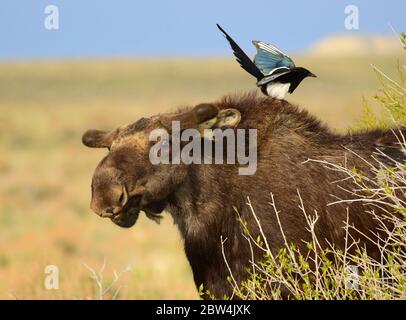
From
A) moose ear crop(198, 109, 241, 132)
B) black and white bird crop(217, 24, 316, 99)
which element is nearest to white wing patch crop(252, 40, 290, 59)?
black and white bird crop(217, 24, 316, 99)

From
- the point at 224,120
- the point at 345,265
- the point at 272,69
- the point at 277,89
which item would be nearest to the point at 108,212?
the point at 224,120

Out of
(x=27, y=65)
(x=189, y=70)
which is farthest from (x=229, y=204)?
(x=27, y=65)

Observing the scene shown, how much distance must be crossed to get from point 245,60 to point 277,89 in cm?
38

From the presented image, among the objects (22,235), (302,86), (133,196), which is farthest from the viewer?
(302,86)

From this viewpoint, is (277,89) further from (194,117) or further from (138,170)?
(138,170)

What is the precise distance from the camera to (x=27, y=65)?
106 metres

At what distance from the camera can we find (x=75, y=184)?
107 feet

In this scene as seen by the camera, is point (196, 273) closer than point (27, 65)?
Yes

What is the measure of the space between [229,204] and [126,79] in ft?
299

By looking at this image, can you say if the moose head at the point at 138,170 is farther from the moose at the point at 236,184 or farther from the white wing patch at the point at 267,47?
the white wing patch at the point at 267,47

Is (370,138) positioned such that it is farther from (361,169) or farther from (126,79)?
(126,79)

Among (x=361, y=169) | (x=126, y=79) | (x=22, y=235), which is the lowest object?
(x=22, y=235)

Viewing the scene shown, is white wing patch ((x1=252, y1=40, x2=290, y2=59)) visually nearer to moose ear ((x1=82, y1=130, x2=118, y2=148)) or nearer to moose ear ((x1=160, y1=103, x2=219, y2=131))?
moose ear ((x1=160, y1=103, x2=219, y2=131))

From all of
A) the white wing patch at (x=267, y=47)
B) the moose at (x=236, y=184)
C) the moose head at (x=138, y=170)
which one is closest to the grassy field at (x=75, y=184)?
the moose at (x=236, y=184)
